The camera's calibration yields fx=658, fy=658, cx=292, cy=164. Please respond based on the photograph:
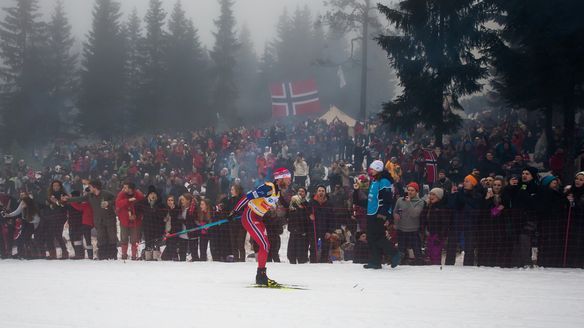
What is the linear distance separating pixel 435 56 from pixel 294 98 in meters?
17.2

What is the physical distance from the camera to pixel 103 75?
53.2m

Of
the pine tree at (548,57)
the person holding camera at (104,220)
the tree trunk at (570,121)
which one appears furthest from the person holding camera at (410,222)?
the tree trunk at (570,121)

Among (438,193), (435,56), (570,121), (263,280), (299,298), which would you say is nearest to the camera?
(299,298)

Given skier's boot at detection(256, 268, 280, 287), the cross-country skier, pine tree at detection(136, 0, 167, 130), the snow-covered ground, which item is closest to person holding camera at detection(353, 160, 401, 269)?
the snow-covered ground

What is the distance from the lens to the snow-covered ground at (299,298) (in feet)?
25.3

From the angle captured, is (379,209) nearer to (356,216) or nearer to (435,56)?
(356,216)

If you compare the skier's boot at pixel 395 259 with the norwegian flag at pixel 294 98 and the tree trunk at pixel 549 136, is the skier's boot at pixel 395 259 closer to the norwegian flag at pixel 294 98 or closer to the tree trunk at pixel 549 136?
the tree trunk at pixel 549 136

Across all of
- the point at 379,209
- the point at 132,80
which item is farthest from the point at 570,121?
the point at 132,80

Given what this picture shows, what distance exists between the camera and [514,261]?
1170cm

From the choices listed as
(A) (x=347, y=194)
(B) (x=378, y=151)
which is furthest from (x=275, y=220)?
(B) (x=378, y=151)

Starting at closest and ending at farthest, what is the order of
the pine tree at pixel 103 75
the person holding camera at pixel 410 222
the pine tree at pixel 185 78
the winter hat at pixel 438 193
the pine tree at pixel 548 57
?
the person holding camera at pixel 410 222, the winter hat at pixel 438 193, the pine tree at pixel 548 57, the pine tree at pixel 103 75, the pine tree at pixel 185 78

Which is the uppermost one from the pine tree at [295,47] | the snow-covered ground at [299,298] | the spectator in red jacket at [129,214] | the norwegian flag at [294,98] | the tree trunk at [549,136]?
the pine tree at [295,47]

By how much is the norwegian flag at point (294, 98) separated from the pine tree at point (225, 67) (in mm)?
18265

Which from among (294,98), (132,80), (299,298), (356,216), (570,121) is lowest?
(299,298)
